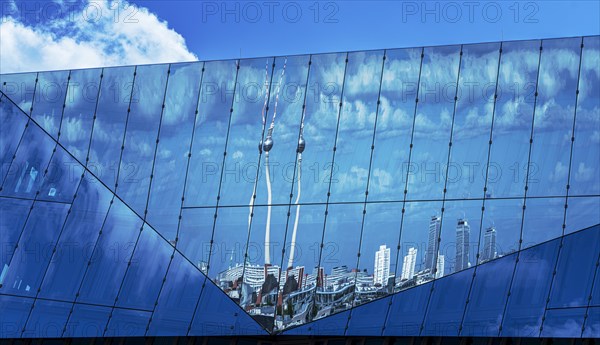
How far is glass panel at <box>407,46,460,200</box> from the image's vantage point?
24.5m

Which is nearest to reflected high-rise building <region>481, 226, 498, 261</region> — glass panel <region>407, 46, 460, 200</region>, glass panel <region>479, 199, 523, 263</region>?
glass panel <region>479, 199, 523, 263</region>

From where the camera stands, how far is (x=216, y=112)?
26422 mm

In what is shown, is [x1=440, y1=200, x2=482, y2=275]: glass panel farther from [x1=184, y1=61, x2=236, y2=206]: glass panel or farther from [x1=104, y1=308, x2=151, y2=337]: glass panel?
[x1=104, y1=308, x2=151, y2=337]: glass panel

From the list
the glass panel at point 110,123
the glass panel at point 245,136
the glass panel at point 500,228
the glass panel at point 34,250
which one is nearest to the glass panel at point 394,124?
the glass panel at point 500,228

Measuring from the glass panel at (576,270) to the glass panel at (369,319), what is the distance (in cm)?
406

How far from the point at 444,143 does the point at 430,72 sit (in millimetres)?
1905

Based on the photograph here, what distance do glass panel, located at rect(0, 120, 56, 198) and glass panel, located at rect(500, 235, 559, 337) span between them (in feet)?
43.2

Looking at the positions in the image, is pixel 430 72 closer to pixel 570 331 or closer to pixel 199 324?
pixel 570 331

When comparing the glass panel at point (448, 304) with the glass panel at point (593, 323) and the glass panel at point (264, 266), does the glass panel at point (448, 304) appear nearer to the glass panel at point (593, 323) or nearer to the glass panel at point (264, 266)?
the glass panel at point (593, 323)

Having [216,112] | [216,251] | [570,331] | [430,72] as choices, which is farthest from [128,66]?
[570,331]

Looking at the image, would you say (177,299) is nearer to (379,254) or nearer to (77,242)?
(77,242)

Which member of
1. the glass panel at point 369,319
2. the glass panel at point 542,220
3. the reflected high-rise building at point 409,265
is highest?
the glass panel at point 542,220

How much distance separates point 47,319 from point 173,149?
5.72 meters

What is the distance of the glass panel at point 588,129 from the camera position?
23.4 m
